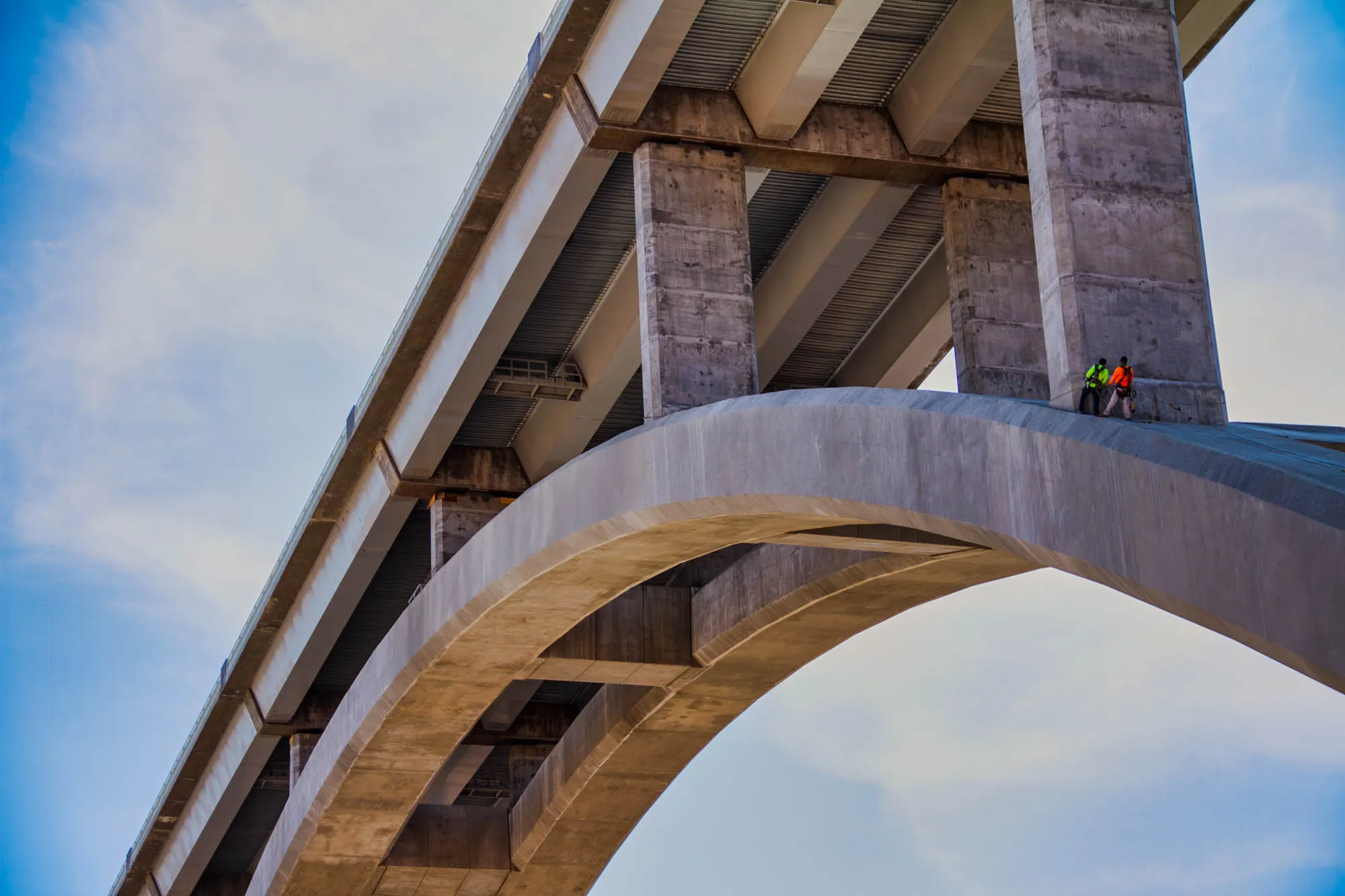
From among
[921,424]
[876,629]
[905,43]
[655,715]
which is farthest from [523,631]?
[876,629]

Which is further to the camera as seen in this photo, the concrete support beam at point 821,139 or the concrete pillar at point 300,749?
the concrete pillar at point 300,749

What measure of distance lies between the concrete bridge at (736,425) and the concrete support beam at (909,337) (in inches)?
2.4

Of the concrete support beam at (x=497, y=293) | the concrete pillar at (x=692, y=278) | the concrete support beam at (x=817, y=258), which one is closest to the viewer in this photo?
the concrete pillar at (x=692, y=278)

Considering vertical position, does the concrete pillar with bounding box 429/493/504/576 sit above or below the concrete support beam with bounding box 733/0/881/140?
below

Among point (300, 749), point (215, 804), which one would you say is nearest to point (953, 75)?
point (300, 749)

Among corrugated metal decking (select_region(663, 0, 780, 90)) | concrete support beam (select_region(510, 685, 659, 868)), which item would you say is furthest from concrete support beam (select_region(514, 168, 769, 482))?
concrete support beam (select_region(510, 685, 659, 868))

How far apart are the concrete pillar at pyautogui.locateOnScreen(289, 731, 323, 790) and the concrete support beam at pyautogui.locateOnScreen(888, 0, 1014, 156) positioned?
64.0ft

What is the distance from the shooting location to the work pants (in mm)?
13422

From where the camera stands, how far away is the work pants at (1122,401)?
13.4 metres

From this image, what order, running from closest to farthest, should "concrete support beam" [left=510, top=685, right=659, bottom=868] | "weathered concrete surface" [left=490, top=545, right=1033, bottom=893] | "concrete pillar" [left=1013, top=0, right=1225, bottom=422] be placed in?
"concrete pillar" [left=1013, top=0, right=1225, bottom=422]
"weathered concrete surface" [left=490, top=545, right=1033, bottom=893]
"concrete support beam" [left=510, top=685, right=659, bottom=868]

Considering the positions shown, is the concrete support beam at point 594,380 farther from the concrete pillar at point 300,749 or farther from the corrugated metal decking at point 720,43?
the concrete pillar at point 300,749

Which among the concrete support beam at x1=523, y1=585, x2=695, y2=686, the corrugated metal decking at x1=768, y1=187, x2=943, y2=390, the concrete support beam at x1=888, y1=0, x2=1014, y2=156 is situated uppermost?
the corrugated metal decking at x1=768, y1=187, x2=943, y2=390

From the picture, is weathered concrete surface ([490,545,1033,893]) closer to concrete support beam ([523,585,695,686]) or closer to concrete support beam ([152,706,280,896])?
concrete support beam ([523,585,695,686])

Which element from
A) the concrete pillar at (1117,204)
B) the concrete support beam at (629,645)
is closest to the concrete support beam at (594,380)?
the concrete support beam at (629,645)
